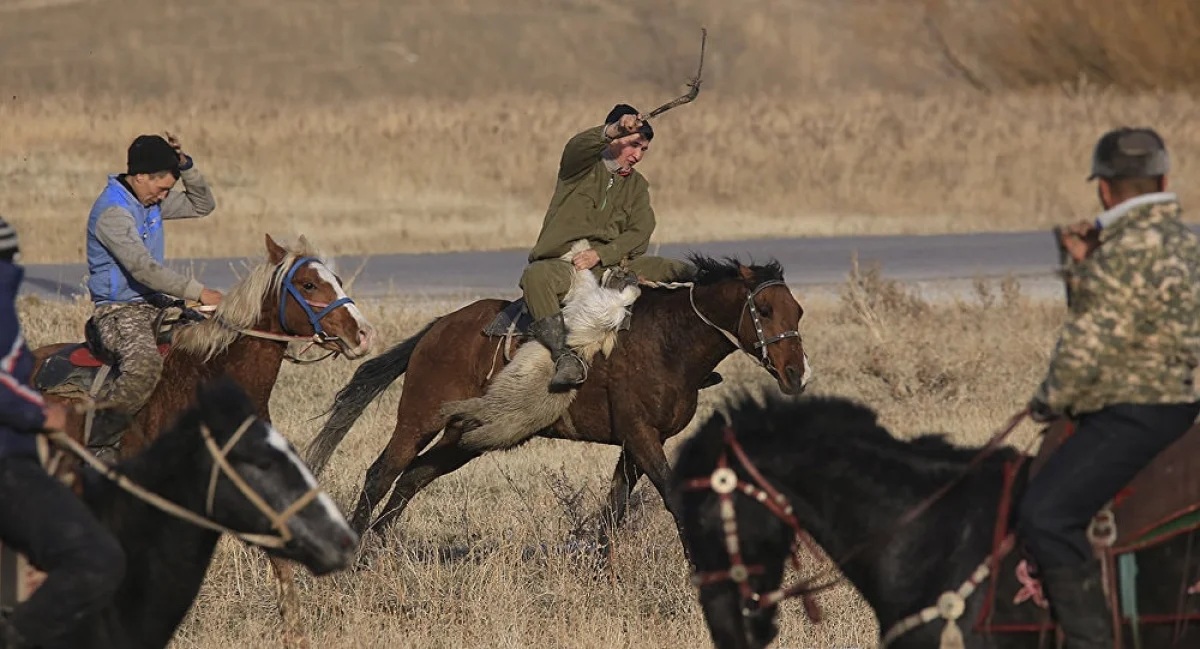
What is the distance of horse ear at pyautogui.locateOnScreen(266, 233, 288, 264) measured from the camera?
9070 millimetres

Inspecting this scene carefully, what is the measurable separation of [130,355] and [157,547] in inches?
119

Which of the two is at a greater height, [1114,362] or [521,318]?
[1114,362]

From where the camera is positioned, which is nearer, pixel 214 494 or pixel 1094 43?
pixel 214 494

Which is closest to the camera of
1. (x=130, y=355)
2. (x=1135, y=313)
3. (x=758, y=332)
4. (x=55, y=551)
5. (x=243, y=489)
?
(x=1135, y=313)

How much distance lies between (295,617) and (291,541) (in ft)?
9.35

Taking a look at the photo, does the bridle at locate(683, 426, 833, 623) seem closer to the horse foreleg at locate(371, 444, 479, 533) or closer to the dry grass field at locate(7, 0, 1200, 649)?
the dry grass field at locate(7, 0, 1200, 649)

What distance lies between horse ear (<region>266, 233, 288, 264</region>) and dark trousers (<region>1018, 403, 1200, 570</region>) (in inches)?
196

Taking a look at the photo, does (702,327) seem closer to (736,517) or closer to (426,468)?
(426,468)

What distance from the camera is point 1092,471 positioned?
206 inches

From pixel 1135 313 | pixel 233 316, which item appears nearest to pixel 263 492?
pixel 1135 313

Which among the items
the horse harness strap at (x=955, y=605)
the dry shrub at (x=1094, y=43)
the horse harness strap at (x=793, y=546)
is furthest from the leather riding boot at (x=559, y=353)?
the dry shrub at (x=1094, y=43)

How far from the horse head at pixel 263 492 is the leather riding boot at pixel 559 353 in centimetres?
409

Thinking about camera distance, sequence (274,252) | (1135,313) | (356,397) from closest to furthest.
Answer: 1. (1135,313)
2. (274,252)
3. (356,397)

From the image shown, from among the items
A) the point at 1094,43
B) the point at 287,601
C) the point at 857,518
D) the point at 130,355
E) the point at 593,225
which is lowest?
the point at 287,601
